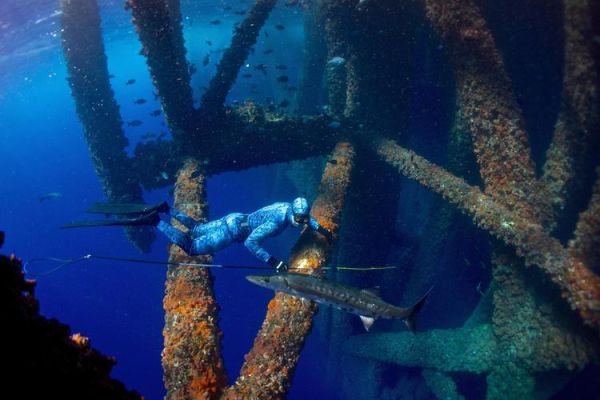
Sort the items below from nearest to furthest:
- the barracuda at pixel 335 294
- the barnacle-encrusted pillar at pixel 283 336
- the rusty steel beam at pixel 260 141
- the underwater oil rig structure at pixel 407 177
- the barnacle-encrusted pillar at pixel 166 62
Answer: the barnacle-encrusted pillar at pixel 283 336 → the barracuda at pixel 335 294 → the underwater oil rig structure at pixel 407 177 → the barnacle-encrusted pillar at pixel 166 62 → the rusty steel beam at pixel 260 141

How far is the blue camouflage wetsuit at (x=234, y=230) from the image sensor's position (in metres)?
5.58

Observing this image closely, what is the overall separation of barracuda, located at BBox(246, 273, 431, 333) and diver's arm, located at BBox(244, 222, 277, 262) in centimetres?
164

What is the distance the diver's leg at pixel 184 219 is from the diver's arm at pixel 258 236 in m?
1.05

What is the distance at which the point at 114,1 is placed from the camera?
80.8ft

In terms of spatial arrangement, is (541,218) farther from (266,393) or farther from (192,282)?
(192,282)

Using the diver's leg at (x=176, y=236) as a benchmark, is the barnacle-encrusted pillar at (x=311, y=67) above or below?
above

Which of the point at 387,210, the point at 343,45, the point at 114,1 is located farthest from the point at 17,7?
the point at 387,210

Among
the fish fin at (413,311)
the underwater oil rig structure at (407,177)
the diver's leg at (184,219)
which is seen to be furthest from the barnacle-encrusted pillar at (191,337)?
the fish fin at (413,311)

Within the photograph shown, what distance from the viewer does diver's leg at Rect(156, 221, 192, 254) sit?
554 centimetres

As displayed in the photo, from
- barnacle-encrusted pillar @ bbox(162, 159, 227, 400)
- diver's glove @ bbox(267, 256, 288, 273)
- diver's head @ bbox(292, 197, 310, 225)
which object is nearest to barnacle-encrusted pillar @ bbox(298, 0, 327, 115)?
diver's head @ bbox(292, 197, 310, 225)

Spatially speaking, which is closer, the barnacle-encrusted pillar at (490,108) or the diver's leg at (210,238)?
the diver's leg at (210,238)

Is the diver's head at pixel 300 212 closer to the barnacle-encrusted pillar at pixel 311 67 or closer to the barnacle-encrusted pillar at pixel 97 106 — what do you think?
the barnacle-encrusted pillar at pixel 97 106

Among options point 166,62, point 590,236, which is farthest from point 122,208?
point 590,236

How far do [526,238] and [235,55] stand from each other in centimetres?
678
